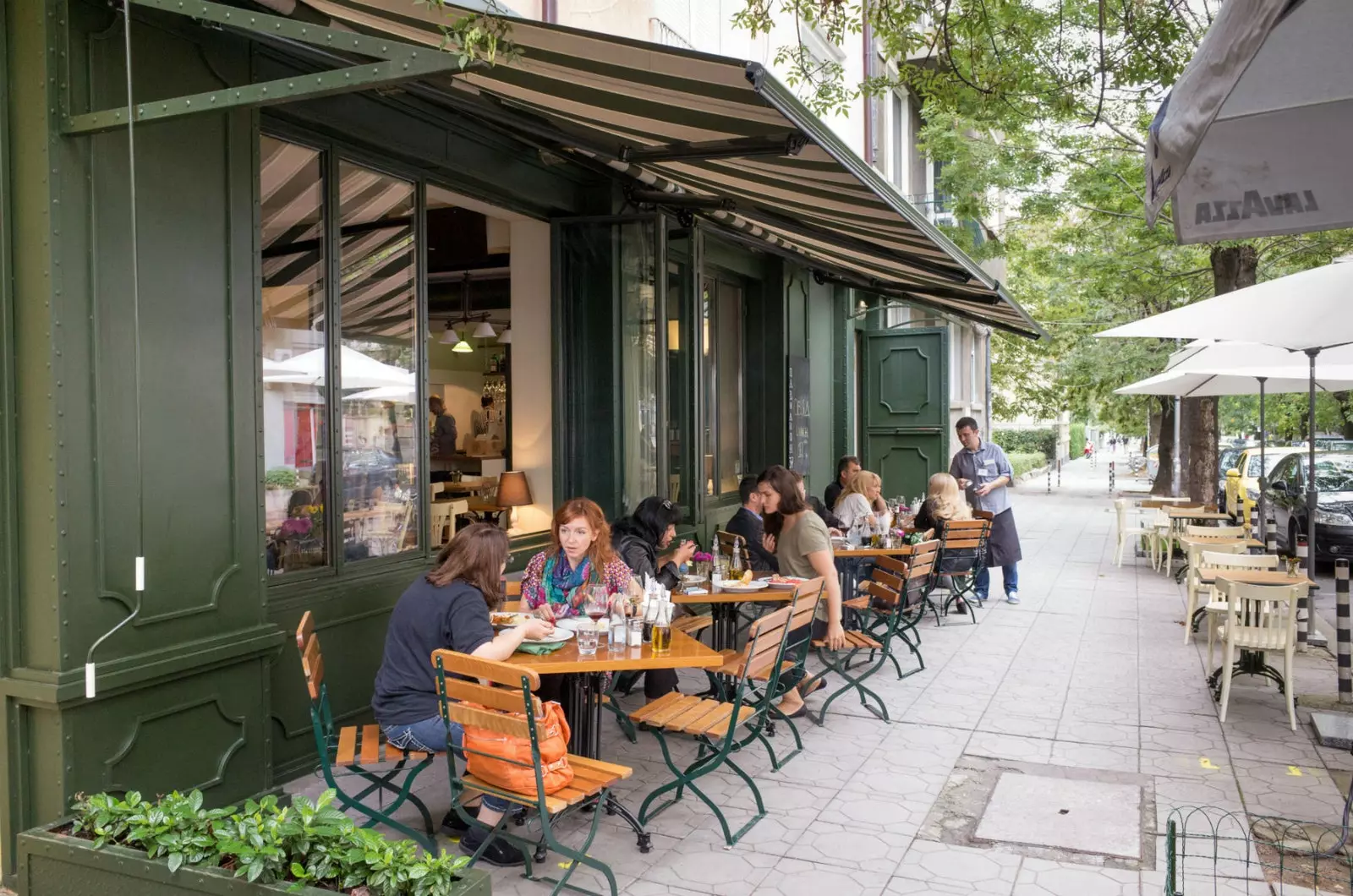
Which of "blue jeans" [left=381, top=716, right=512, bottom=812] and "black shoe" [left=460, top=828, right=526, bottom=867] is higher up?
"blue jeans" [left=381, top=716, right=512, bottom=812]

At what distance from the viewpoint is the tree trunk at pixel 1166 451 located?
75.6 ft

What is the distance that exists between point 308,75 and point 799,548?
436 cm

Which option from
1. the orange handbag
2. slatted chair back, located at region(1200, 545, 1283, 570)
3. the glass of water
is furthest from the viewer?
slatted chair back, located at region(1200, 545, 1283, 570)

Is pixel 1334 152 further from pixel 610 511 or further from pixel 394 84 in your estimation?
pixel 610 511

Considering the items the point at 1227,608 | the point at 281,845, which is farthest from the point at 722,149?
the point at 1227,608

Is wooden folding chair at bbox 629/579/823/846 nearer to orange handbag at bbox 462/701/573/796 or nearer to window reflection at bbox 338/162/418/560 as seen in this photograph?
orange handbag at bbox 462/701/573/796

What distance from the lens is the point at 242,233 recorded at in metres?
4.51

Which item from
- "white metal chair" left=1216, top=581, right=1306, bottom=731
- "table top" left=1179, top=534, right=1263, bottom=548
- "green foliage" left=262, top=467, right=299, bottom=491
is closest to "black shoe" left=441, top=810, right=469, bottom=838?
"green foliage" left=262, top=467, right=299, bottom=491

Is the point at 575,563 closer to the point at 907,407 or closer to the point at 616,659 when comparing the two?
the point at 616,659

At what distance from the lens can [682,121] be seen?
15.0 ft

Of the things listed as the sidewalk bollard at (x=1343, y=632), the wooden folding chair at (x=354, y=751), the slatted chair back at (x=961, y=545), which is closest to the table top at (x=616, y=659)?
the wooden folding chair at (x=354, y=751)

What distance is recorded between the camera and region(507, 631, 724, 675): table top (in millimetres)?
4180

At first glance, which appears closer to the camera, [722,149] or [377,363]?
[722,149]

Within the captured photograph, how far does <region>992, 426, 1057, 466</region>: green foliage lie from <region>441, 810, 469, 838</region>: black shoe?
4419 centimetres
